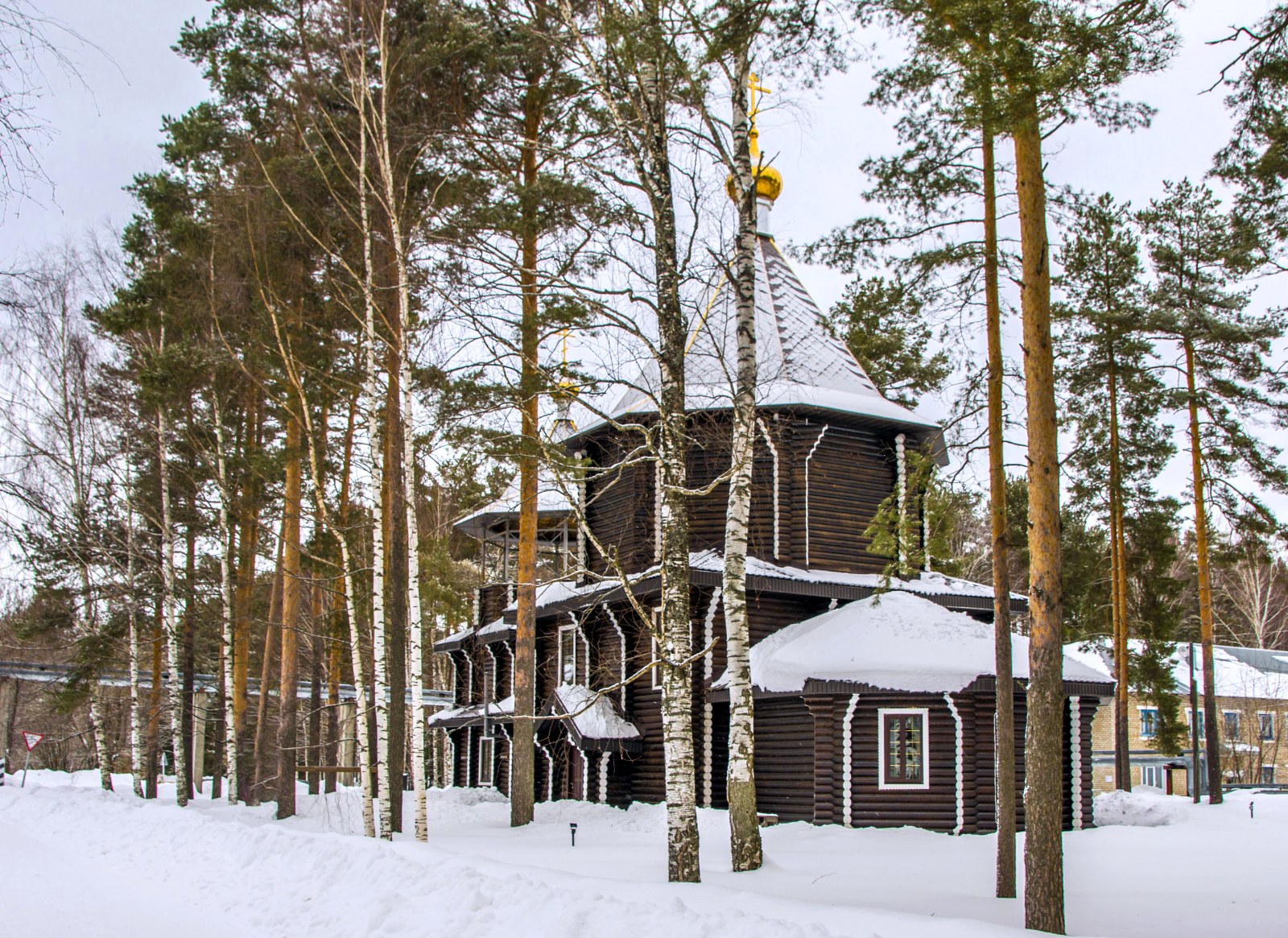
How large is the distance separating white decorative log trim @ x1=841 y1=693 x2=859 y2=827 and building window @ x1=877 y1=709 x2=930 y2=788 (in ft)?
1.48

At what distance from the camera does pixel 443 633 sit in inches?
1738

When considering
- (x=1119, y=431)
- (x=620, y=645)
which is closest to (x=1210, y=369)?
(x=1119, y=431)

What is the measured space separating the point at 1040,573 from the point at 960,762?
32.9ft

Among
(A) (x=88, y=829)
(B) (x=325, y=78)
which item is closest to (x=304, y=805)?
(A) (x=88, y=829)

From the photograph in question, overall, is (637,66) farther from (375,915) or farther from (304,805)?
(304,805)

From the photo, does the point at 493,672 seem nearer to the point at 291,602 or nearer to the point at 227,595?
the point at 227,595

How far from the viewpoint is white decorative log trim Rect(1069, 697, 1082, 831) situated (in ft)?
60.4

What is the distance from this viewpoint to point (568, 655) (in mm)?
23516

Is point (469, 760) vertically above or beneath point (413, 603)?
beneath

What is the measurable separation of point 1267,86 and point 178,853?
13.0 metres

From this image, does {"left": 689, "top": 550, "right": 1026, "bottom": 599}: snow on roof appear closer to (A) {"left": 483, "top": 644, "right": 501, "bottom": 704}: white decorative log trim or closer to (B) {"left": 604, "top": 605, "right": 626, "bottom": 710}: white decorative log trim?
(B) {"left": 604, "top": 605, "right": 626, "bottom": 710}: white decorative log trim

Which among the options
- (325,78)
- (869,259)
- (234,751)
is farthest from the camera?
(234,751)

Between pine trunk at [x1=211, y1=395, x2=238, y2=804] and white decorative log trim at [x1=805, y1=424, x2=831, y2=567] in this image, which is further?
white decorative log trim at [x1=805, y1=424, x2=831, y2=567]

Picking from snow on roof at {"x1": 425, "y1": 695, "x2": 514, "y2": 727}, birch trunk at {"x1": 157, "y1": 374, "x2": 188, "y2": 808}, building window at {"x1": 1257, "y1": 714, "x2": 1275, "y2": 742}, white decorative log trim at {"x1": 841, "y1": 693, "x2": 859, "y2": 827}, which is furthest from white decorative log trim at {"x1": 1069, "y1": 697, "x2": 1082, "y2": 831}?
building window at {"x1": 1257, "y1": 714, "x2": 1275, "y2": 742}
